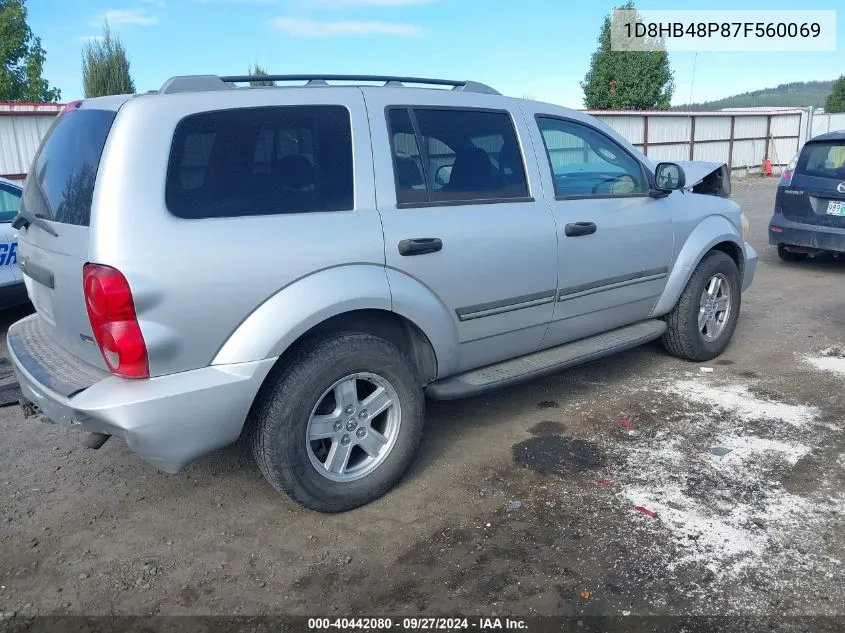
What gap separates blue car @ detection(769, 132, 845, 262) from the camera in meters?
8.03

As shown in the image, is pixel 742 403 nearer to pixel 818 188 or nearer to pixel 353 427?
pixel 353 427

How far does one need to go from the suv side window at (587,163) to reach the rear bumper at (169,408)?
2.15 meters

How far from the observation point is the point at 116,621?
8.80 feet

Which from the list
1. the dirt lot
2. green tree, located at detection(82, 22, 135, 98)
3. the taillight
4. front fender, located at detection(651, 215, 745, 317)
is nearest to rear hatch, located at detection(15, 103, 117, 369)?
the dirt lot

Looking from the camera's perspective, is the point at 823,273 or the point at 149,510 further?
the point at 823,273

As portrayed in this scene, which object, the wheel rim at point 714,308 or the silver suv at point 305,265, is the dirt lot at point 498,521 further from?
the wheel rim at point 714,308

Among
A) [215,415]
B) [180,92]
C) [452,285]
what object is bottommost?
[215,415]

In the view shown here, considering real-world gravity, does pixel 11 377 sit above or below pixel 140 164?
below

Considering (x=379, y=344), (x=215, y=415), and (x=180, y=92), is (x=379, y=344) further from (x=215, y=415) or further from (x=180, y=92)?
(x=180, y=92)

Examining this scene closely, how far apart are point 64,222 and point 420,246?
1.56m

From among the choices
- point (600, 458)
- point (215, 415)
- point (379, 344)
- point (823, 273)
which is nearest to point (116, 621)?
point (215, 415)

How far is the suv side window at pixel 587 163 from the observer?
13.8ft

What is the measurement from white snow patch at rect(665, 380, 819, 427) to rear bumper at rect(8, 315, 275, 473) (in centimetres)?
299

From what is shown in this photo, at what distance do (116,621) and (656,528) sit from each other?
2246 mm
